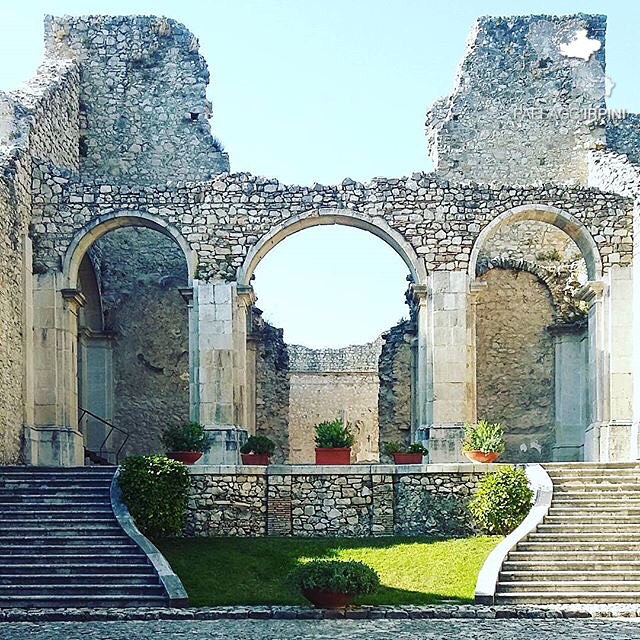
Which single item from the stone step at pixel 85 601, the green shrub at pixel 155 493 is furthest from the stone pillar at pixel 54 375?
the stone step at pixel 85 601

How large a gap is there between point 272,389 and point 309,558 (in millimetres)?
9777

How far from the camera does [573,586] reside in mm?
13516

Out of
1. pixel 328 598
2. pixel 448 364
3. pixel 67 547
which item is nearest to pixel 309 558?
pixel 328 598

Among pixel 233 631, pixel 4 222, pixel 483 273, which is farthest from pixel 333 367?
pixel 233 631

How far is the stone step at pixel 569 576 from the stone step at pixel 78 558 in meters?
4.70

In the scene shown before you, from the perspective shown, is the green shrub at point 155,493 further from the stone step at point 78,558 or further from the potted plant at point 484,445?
the potted plant at point 484,445

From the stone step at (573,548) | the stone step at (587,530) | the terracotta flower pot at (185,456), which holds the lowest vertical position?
the stone step at (573,548)

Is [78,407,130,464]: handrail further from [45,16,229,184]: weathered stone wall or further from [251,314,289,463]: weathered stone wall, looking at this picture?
[45,16,229,184]: weathered stone wall

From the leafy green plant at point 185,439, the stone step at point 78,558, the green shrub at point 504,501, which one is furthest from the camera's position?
the leafy green plant at point 185,439

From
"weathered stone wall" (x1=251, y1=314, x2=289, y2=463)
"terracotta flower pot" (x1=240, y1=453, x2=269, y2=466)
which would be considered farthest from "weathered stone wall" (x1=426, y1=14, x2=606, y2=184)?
"terracotta flower pot" (x1=240, y1=453, x2=269, y2=466)

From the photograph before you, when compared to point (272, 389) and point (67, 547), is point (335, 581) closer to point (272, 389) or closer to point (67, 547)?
point (67, 547)

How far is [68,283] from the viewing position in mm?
20016

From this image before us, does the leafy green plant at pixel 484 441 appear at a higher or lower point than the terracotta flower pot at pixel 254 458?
higher

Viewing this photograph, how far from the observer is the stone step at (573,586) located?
44.1ft
